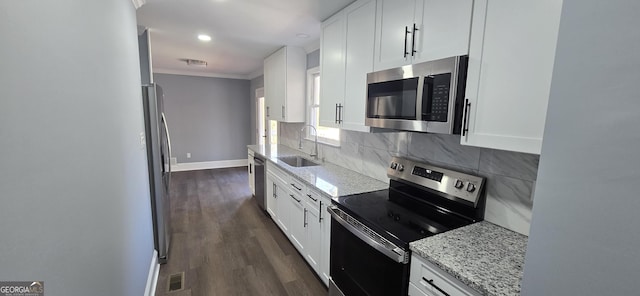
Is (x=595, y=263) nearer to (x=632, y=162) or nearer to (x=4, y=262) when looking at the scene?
(x=632, y=162)

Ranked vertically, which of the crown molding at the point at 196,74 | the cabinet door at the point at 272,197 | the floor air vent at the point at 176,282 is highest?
the crown molding at the point at 196,74

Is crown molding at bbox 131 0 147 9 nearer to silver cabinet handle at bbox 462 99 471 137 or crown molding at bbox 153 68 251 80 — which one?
silver cabinet handle at bbox 462 99 471 137

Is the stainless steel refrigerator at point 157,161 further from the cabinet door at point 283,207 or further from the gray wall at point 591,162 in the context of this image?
the gray wall at point 591,162

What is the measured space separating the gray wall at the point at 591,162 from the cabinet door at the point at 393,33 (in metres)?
1.07

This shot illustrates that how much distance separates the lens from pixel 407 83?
4.97ft

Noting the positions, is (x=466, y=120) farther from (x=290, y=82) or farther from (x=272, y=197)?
(x=290, y=82)

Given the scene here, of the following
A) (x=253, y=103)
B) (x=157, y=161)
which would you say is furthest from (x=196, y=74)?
(x=157, y=161)

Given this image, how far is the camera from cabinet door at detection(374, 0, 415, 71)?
1573 mm

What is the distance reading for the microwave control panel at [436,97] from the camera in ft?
4.26

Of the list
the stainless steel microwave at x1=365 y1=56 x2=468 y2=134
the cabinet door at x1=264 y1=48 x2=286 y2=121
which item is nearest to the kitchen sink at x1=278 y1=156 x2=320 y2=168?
the cabinet door at x1=264 y1=48 x2=286 y2=121

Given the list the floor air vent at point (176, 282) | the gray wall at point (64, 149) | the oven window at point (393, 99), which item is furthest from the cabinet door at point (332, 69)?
the floor air vent at point (176, 282)

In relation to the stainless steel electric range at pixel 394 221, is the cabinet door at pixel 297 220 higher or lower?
lower

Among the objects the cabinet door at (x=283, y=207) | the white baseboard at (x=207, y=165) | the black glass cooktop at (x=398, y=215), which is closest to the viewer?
the black glass cooktop at (x=398, y=215)

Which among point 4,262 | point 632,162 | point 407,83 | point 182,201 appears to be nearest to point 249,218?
point 182,201
